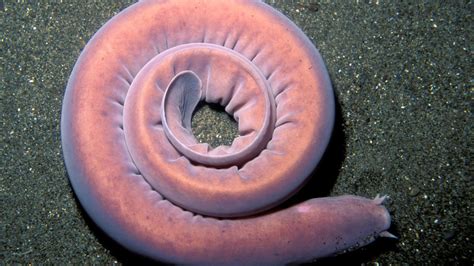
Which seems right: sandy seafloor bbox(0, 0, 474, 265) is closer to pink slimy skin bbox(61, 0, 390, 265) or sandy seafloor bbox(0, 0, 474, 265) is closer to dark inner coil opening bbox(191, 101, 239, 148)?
dark inner coil opening bbox(191, 101, 239, 148)

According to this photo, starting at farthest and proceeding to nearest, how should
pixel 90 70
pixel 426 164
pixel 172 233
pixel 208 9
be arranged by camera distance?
pixel 426 164 < pixel 208 9 < pixel 90 70 < pixel 172 233

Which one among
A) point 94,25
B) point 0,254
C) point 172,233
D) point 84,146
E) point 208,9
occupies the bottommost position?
point 0,254

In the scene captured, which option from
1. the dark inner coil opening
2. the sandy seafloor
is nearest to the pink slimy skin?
the dark inner coil opening

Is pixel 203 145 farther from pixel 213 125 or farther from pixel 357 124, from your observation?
pixel 357 124

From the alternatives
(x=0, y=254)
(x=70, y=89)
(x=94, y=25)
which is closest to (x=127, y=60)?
(x=70, y=89)

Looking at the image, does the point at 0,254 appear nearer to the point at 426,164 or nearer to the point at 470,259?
the point at 426,164

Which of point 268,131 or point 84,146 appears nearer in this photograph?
point 84,146

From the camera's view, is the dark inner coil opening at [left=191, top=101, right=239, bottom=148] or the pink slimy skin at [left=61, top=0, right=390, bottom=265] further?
the dark inner coil opening at [left=191, top=101, right=239, bottom=148]
